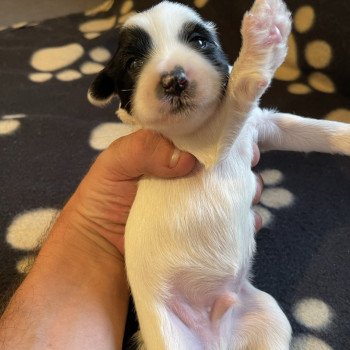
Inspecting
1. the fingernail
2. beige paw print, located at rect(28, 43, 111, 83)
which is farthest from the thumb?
beige paw print, located at rect(28, 43, 111, 83)

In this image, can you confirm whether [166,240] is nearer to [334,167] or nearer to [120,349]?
[120,349]

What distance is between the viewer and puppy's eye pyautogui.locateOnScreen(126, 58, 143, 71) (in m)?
0.99

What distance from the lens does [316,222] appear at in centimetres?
136

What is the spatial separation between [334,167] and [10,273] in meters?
0.97

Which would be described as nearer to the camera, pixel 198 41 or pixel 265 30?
pixel 265 30

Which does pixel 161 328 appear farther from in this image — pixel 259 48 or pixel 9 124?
pixel 9 124

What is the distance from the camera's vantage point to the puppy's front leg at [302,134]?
119 cm

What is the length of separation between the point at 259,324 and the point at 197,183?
14.1 inches

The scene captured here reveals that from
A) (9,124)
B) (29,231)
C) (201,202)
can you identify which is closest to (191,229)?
(201,202)

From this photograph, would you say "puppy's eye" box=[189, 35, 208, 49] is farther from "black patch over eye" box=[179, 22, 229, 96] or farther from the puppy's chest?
the puppy's chest

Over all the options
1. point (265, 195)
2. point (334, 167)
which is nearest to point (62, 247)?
point (265, 195)

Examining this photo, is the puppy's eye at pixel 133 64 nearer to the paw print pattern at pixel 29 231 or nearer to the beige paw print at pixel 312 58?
the paw print pattern at pixel 29 231

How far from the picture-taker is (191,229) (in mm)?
1060

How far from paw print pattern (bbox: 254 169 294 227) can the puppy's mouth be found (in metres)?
0.59
